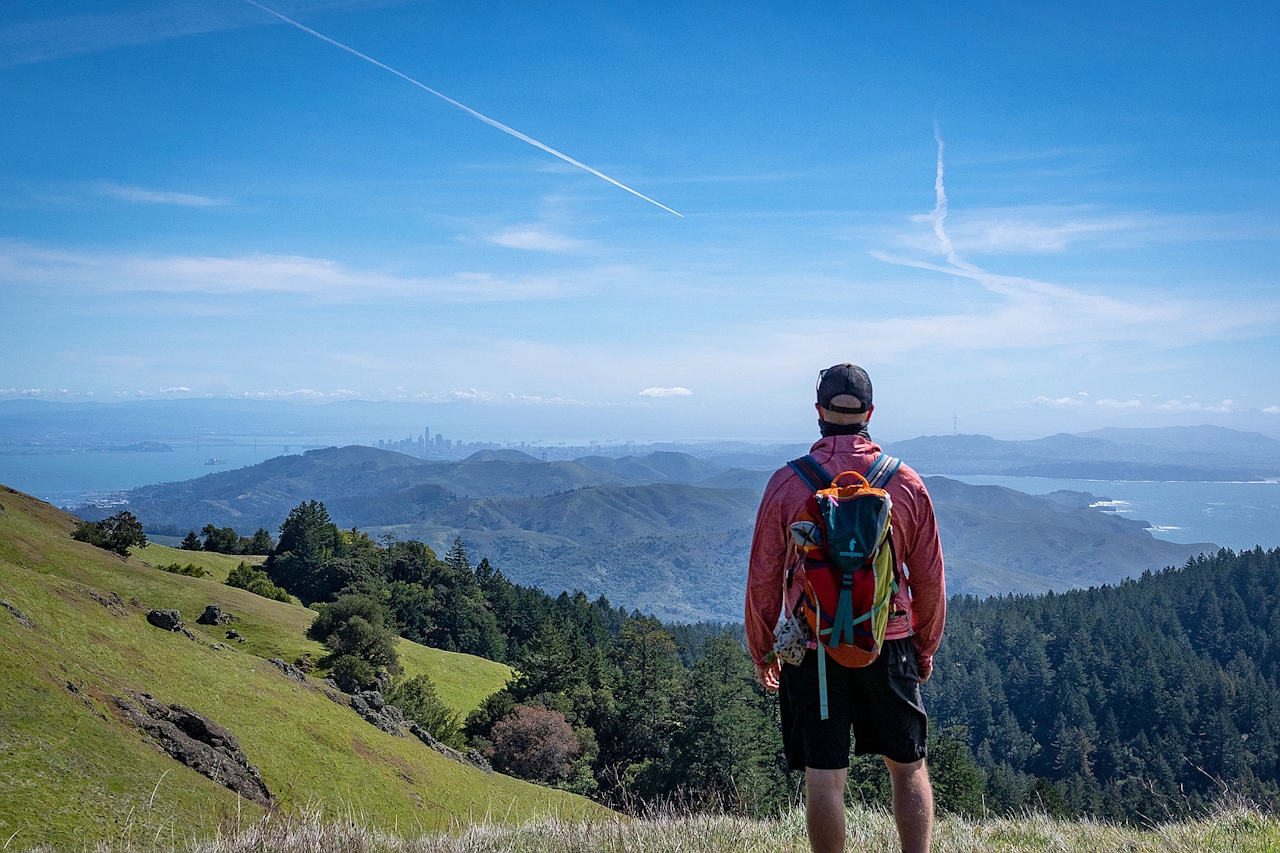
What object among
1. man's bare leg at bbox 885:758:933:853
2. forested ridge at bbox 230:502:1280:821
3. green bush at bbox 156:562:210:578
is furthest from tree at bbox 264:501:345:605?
man's bare leg at bbox 885:758:933:853

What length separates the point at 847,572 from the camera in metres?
3.34

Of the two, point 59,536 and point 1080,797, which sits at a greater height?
point 59,536

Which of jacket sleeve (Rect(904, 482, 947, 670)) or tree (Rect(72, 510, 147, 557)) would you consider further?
tree (Rect(72, 510, 147, 557))

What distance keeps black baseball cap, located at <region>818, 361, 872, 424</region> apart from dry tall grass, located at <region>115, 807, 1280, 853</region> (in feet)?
8.83

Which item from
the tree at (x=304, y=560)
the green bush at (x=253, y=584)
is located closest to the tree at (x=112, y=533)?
the green bush at (x=253, y=584)

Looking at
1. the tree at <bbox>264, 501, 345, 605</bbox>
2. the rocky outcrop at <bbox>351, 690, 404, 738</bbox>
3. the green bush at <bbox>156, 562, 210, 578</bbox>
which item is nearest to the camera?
the rocky outcrop at <bbox>351, 690, 404, 738</bbox>

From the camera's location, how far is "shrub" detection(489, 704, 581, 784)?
1328 inches

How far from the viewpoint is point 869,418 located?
3.68 m

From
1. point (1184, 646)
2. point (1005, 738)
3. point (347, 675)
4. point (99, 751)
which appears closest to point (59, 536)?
point (347, 675)

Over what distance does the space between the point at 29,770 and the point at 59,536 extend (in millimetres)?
24814

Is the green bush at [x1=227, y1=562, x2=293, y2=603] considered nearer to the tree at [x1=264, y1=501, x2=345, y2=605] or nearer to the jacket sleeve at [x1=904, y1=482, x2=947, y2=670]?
the tree at [x1=264, y1=501, x2=345, y2=605]

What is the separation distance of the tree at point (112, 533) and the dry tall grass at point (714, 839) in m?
35.9

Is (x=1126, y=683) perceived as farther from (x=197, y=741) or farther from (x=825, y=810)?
(x=825, y=810)

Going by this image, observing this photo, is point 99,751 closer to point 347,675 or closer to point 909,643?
point 909,643
